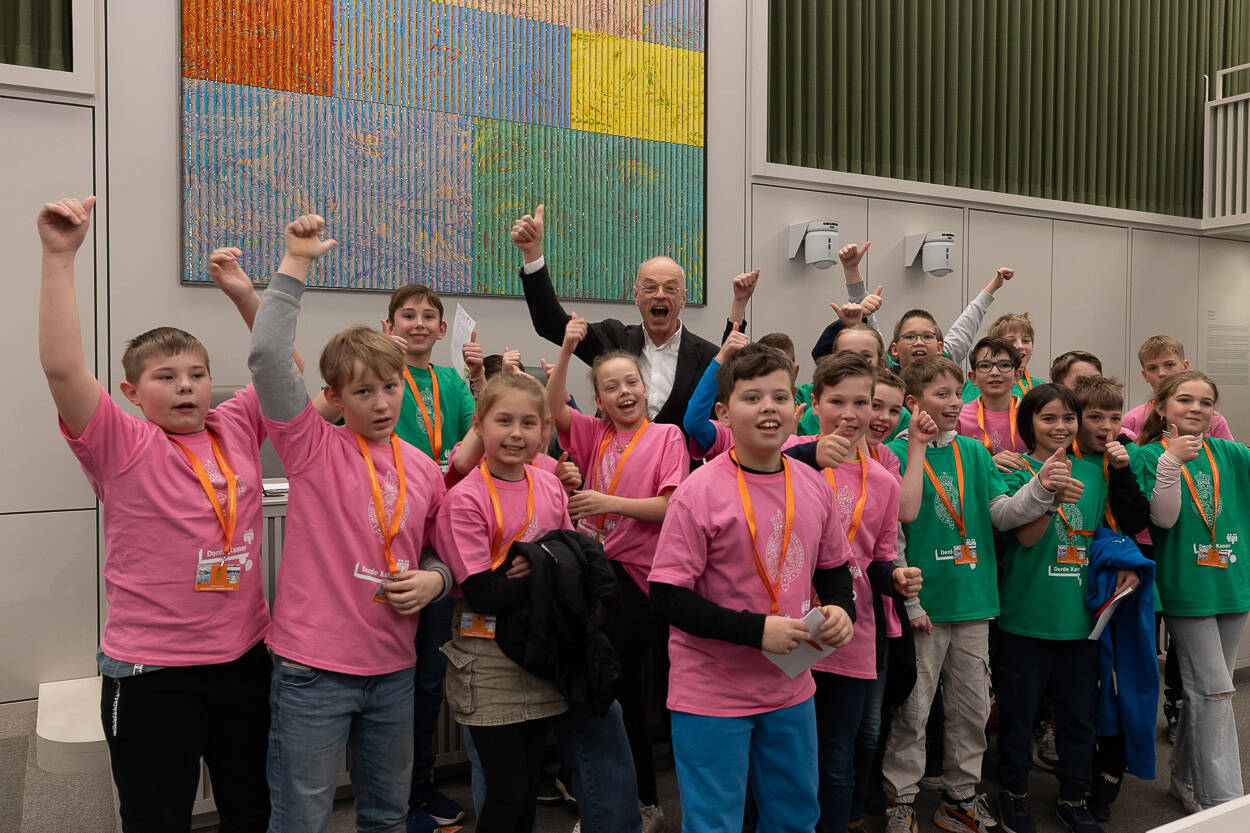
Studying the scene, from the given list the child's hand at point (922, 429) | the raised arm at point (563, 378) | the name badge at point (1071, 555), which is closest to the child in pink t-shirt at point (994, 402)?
the name badge at point (1071, 555)

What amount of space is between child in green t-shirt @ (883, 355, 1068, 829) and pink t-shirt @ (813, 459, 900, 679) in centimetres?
25

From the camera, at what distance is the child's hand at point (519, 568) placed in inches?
86.9

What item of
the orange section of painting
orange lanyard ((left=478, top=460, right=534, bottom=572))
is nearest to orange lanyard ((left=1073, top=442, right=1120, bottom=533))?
orange lanyard ((left=478, top=460, right=534, bottom=572))

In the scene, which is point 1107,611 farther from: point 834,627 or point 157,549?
point 157,549

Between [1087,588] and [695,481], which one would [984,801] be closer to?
[1087,588]

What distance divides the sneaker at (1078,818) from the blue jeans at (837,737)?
0.91 metres

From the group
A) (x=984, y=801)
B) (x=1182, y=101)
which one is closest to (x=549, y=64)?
(x=984, y=801)

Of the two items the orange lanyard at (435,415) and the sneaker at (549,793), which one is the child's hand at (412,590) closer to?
the orange lanyard at (435,415)

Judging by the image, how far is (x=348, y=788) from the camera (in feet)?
10.5

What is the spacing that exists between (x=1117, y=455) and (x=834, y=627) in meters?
1.58

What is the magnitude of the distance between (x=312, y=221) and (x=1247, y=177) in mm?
7989

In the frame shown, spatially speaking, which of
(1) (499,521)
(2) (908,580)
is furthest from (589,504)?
(2) (908,580)

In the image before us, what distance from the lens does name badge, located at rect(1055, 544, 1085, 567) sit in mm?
3047

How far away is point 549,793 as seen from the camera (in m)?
3.24
